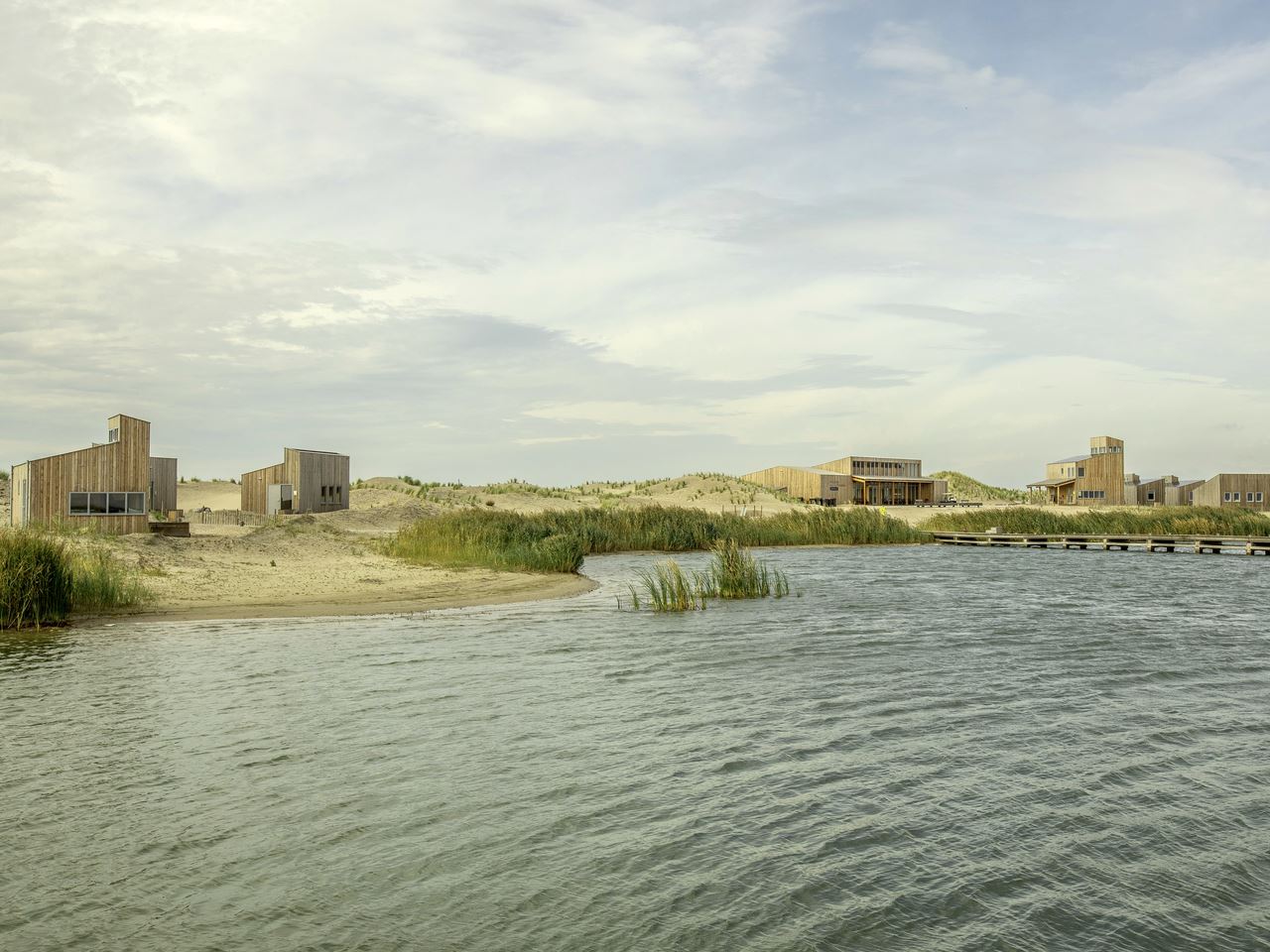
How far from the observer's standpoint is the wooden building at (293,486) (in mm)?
47031

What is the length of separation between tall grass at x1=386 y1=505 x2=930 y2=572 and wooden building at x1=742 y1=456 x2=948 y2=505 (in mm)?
27461

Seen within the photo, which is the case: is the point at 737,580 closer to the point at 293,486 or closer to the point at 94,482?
the point at 94,482

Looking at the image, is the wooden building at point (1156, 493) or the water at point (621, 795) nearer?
the water at point (621, 795)

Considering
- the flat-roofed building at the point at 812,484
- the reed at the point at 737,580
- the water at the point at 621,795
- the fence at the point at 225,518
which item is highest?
the flat-roofed building at the point at 812,484

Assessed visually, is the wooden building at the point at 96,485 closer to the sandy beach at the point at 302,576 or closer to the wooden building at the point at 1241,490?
the sandy beach at the point at 302,576

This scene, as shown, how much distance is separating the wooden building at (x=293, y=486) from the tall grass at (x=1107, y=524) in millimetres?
32522

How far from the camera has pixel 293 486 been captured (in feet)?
→ 155

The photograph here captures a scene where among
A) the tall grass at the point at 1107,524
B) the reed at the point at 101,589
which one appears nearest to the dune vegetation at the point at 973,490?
the tall grass at the point at 1107,524

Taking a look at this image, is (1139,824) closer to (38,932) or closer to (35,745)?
(38,932)

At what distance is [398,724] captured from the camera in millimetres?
10562

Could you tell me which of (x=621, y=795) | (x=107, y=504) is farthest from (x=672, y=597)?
(x=107, y=504)

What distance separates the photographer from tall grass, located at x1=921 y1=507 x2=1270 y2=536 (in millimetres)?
48812

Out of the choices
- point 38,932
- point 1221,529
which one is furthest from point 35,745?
point 1221,529

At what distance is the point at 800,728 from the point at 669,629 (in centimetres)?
766
